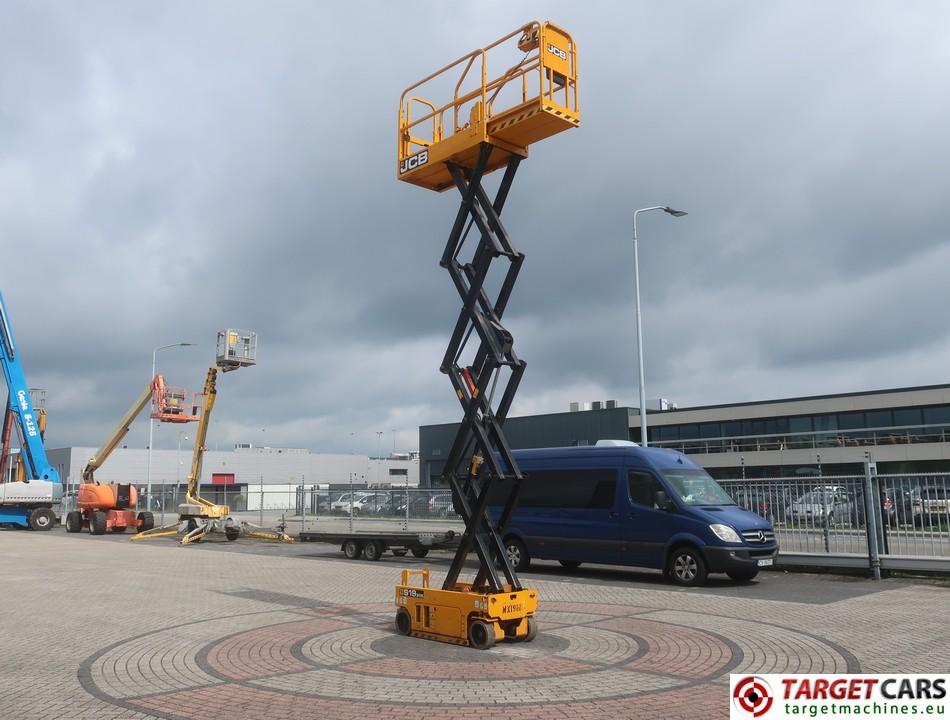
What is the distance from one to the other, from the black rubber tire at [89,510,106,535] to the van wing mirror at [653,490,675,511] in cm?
2326

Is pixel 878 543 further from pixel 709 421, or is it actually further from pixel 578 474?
pixel 709 421

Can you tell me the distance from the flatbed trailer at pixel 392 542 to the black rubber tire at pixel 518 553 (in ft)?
5.55

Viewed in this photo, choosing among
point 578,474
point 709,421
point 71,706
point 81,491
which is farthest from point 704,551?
point 709,421

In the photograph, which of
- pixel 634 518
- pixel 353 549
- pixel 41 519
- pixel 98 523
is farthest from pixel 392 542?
pixel 41 519

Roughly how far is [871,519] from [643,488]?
416 cm

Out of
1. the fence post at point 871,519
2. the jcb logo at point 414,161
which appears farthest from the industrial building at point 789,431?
the jcb logo at point 414,161

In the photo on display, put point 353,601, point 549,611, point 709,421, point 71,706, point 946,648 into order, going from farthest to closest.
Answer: point 709,421, point 353,601, point 549,611, point 946,648, point 71,706

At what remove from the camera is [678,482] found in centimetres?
1466

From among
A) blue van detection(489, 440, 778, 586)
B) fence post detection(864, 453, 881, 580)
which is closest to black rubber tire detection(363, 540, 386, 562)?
blue van detection(489, 440, 778, 586)

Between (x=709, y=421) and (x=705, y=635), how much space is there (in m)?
44.9

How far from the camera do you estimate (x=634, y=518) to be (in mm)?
14641

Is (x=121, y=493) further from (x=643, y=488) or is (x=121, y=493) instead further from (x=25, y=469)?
(x=643, y=488)

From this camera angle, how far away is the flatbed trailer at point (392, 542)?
60.1 feet

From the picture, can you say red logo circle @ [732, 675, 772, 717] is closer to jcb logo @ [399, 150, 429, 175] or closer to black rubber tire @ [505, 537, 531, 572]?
jcb logo @ [399, 150, 429, 175]
